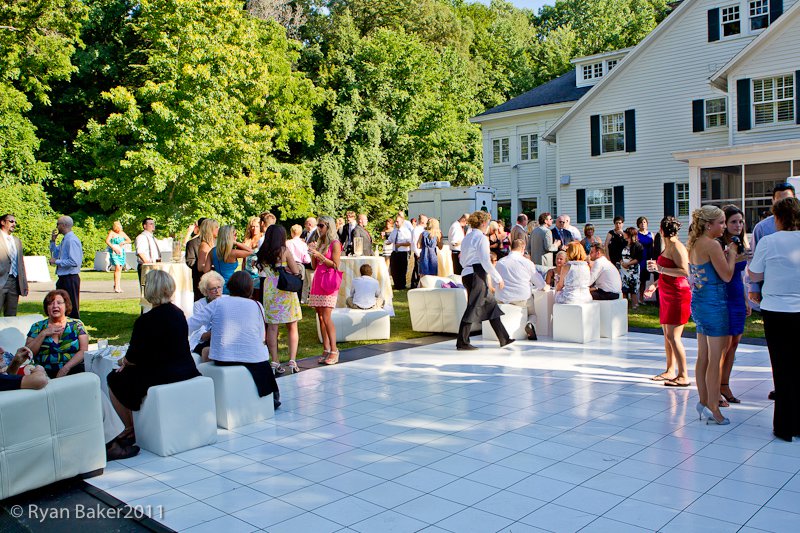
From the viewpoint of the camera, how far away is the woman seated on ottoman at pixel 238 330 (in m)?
6.31

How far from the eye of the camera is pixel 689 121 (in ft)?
76.8

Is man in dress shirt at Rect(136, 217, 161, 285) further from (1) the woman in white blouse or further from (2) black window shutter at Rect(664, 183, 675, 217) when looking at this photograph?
(2) black window shutter at Rect(664, 183, 675, 217)

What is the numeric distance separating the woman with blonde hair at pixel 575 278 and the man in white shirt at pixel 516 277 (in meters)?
0.56

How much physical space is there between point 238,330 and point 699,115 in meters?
20.9

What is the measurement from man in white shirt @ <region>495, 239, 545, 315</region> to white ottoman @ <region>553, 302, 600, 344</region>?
56 centimetres

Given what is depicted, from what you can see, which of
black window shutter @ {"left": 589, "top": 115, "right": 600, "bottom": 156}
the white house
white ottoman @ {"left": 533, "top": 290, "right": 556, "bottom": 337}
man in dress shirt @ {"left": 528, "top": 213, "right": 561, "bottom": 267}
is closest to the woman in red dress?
white ottoman @ {"left": 533, "top": 290, "right": 556, "bottom": 337}

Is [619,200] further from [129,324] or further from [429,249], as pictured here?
[129,324]

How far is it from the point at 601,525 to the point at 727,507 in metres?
0.84

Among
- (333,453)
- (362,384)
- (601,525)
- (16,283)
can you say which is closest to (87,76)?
(16,283)

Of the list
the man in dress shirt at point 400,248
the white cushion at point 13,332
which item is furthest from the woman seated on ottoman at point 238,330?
the man in dress shirt at point 400,248

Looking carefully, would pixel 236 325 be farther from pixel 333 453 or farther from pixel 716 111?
pixel 716 111

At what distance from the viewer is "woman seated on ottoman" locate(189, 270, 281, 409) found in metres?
6.31

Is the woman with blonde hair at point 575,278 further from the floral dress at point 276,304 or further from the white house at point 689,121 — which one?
the white house at point 689,121

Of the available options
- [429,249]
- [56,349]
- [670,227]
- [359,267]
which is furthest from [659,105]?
[56,349]
